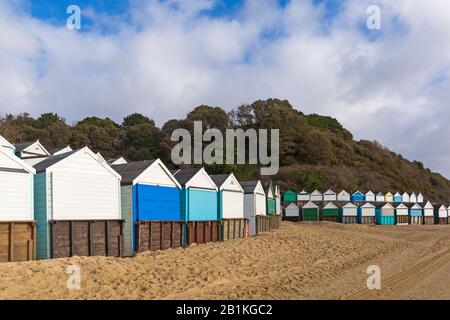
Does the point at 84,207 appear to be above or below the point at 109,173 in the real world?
below

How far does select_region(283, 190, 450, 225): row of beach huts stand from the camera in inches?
2788

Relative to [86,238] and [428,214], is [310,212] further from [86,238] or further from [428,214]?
[86,238]

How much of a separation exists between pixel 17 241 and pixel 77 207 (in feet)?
9.41

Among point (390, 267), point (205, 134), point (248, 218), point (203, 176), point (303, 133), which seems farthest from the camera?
point (303, 133)

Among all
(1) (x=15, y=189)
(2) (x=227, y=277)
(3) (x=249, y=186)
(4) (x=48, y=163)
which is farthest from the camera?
(3) (x=249, y=186)

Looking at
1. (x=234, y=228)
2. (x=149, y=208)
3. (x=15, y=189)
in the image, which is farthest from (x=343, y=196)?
(x=15, y=189)

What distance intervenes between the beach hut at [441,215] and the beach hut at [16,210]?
76897mm

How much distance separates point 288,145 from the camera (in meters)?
108

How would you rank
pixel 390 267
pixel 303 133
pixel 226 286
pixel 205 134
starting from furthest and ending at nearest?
pixel 303 133
pixel 205 134
pixel 390 267
pixel 226 286
